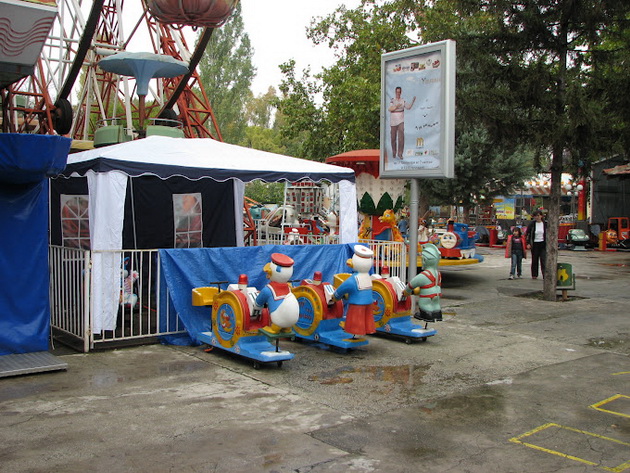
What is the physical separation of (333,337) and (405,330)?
4.12ft

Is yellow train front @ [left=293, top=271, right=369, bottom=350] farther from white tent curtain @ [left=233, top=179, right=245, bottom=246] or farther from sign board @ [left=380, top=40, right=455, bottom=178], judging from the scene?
white tent curtain @ [left=233, top=179, right=245, bottom=246]

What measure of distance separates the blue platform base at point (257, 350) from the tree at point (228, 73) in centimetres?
4790

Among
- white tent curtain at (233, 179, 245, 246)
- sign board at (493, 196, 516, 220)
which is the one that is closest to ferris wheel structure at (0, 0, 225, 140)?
white tent curtain at (233, 179, 245, 246)

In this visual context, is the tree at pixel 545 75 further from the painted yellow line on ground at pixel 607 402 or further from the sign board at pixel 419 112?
the painted yellow line on ground at pixel 607 402

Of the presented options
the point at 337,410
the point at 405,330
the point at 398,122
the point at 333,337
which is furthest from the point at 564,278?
the point at 337,410

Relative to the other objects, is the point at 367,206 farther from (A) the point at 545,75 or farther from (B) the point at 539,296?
(A) the point at 545,75

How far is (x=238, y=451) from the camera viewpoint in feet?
17.1

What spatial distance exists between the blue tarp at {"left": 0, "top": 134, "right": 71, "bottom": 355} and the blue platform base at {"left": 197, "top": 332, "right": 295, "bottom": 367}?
7.51 feet

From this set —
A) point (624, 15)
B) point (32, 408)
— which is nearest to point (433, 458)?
point (32, 408)

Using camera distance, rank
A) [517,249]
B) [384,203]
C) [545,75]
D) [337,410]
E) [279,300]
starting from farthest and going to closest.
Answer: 1. [517,249]
2. [384,203]
3. [545,75]
4. [279,300]
5. [337,410]

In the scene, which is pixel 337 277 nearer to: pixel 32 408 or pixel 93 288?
pixel 93 288

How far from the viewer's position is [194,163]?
1002 centimetres

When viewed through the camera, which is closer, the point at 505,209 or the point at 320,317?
the point at 320,317

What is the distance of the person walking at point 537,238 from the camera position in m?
16.6
